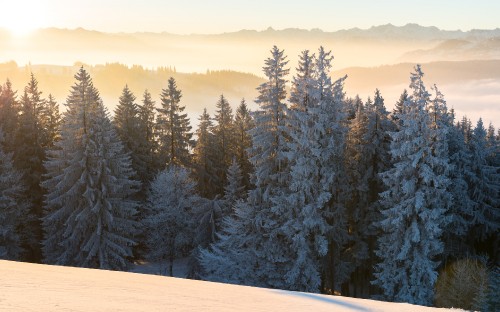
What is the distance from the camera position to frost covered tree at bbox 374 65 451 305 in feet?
92.8

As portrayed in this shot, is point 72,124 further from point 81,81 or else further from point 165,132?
point 165,132

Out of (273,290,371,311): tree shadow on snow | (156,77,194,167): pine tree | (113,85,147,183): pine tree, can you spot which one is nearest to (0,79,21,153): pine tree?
(113,85,147,183): pine tree

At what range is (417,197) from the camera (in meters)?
28.2

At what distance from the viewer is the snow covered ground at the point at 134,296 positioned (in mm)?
6416

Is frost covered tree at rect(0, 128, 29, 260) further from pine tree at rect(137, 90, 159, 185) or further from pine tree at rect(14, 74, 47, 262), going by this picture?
pine tree at rect(137, 90, 159, 185)

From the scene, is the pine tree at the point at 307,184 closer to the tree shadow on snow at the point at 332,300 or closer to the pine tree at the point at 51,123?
the tree shadow on snow at the point at 332,300

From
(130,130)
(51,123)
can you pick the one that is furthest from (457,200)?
(51,123)

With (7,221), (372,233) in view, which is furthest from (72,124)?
(372,233)

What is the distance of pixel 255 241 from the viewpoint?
3100 cm

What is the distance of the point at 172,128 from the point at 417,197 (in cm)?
2764

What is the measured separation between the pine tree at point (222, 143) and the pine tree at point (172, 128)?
3.39 metres

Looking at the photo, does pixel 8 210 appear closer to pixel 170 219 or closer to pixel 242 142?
pixel 170 219

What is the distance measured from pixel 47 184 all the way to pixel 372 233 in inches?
954

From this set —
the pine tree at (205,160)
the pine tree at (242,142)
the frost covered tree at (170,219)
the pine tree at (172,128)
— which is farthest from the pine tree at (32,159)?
the pine tree at (242,142)
